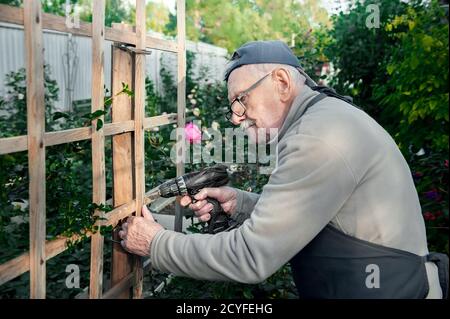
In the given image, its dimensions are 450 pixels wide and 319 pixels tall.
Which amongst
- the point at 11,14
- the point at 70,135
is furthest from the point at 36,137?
the point at 11,14

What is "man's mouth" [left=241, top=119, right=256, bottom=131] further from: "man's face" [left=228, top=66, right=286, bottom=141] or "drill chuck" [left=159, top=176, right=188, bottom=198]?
"drill chuck" [left=159, top=176, right=188, bottom=198]

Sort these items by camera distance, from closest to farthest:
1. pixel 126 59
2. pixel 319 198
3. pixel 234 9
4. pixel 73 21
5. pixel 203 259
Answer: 1. pixel 319 198
2. pixel 203 259
3. pixel 73 21
4. pixel 126 59
5. pixel 234 9

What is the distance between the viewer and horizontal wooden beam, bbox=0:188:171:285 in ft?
6.09

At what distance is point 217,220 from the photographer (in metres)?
2.41

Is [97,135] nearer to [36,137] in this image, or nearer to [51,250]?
[36,137]

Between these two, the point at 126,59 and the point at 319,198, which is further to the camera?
the point at 126,59

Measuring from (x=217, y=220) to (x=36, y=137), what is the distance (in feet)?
3.04

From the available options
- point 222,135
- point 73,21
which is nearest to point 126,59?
point 73,21

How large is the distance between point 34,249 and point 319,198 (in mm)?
1158

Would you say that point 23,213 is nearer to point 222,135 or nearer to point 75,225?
point 75,225

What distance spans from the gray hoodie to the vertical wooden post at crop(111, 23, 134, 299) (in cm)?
113

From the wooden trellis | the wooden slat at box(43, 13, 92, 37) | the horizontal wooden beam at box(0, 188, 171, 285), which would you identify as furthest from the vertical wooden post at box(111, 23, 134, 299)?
the wooden slat at box(43, 13, 92, 37)

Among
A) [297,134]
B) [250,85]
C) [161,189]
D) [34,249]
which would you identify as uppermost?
[250,85]

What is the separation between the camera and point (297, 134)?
160 cm
